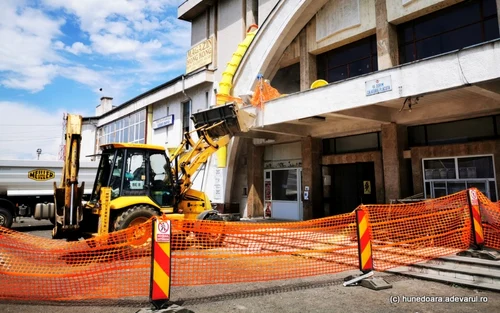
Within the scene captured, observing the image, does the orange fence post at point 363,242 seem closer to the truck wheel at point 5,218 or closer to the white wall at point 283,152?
the white wall at point 283,152

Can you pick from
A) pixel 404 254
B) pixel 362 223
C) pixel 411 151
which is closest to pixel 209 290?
pixel 362 223

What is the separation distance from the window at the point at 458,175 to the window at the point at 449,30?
3422 millimetres

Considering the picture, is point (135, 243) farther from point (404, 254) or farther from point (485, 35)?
point (485, 35)

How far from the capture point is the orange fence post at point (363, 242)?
5.79 metres

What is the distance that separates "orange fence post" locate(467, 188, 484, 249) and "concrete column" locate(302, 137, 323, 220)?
6.95m

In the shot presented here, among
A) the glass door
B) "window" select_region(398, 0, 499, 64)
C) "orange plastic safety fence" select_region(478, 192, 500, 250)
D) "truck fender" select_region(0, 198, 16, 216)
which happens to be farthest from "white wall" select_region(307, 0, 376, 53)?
"truck fender" select_region(0, 198, 16, 216)

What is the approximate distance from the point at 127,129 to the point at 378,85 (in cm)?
2078

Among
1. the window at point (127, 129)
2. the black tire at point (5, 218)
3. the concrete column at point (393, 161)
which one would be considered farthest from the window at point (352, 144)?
the window at point (127, 129)

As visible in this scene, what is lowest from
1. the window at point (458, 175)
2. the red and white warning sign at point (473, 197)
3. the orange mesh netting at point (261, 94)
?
the red and white warning sign at point (473, 197)

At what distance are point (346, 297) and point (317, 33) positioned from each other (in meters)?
11.3

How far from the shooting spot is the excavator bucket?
35.1ft

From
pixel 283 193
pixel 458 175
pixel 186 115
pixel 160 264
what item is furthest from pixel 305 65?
pixel 160 264

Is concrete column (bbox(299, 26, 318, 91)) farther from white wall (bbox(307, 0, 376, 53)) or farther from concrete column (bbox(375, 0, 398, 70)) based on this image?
concrete column (bbox(375, 0, 398, 70))

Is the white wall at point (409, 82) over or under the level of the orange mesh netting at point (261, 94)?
under
